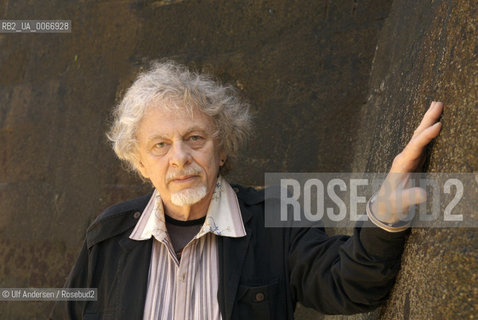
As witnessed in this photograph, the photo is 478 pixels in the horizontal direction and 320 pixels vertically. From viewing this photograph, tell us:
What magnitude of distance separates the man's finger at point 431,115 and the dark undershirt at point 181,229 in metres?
1.02

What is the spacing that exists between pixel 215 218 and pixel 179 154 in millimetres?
281

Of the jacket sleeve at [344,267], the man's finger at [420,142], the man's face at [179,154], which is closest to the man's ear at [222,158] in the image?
the man's face at [179,154]

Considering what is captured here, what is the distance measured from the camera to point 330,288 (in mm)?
1913

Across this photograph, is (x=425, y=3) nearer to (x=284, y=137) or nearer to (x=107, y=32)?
(x=284, y=137)

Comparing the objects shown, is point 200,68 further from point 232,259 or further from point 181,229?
point 232,259

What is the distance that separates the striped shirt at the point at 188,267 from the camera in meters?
2.13

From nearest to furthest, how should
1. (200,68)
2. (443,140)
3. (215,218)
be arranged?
(443,140), (215,218), (200,68)

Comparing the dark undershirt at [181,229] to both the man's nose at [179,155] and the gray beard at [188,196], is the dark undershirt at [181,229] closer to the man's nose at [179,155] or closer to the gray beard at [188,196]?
the gray beard at [188,196]

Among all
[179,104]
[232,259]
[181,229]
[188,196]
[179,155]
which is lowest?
[232,259]

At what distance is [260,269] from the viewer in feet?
7.11

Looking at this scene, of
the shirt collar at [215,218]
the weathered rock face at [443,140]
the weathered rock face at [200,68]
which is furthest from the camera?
the weathered rock face at [200,68]

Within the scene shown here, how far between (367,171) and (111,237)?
116cm

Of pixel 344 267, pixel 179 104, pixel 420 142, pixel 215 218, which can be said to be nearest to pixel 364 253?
pixel 344 267

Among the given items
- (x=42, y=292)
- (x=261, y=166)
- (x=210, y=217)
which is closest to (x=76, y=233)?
(x=42, y=292)
